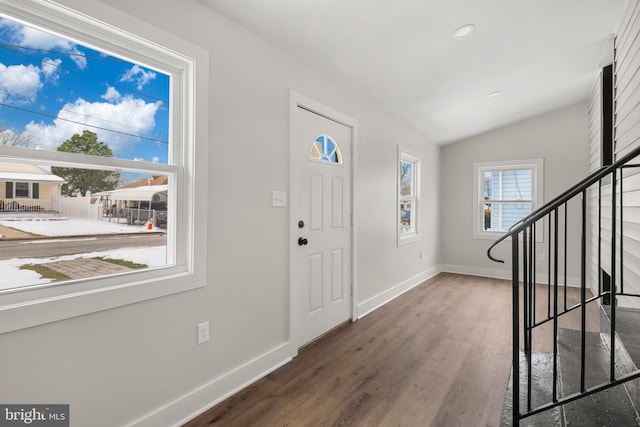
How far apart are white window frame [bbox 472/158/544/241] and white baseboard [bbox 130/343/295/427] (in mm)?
4476

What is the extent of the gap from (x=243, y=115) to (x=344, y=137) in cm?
136

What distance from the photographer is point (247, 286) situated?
7.53 ft

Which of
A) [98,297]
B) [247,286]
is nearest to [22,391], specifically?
[98,297]

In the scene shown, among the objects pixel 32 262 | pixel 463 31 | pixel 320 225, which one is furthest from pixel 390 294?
pixel 32 262

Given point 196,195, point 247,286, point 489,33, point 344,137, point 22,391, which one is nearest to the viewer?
point 22,391

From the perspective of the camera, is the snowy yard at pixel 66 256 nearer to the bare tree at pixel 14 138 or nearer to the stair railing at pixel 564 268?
the bare tree at pixel 14 138

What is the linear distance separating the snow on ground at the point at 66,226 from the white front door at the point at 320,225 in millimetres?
1285

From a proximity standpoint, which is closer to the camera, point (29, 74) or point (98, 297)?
point (29, 74)

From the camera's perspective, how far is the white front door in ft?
9.06

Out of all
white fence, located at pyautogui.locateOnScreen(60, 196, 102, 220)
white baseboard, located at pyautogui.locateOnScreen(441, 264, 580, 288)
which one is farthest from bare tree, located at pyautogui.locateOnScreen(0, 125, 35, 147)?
white baseboard, located at pyautogui.locateOnScreen(441, 264, 580, 288)

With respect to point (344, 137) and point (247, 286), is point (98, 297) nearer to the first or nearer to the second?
point (247, 286)

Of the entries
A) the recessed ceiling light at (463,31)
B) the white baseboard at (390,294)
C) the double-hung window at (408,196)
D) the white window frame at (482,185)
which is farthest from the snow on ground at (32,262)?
the white window frame at (482,185)

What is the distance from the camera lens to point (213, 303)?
6.78 ft

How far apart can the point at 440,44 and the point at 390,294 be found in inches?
113
